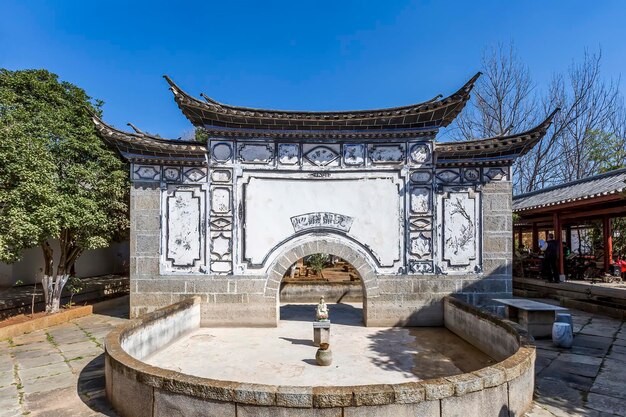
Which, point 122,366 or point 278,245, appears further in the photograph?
point 278,245

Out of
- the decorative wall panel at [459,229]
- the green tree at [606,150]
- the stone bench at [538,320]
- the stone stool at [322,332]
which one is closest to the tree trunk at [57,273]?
the stone stool at [322,332]

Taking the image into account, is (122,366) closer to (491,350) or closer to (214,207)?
(214,207)

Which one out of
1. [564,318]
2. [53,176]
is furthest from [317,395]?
[53,176]

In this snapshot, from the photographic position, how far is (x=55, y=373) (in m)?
5.48

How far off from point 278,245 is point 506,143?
5.84 m

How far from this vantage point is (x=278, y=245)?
334 inches

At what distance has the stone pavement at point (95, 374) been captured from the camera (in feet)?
14.2

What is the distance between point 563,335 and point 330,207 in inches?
208

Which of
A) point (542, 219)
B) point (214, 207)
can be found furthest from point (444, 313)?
point (542, 219)

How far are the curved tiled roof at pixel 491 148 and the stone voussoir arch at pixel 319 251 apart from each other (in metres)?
3.02

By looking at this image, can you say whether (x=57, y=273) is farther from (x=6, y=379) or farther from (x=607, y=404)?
(x=607, y=404)

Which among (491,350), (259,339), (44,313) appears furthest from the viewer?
(44,313)

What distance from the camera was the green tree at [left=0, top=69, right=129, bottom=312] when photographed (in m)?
7.17

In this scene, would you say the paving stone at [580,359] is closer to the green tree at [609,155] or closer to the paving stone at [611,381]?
the paving stone at [611,381]
